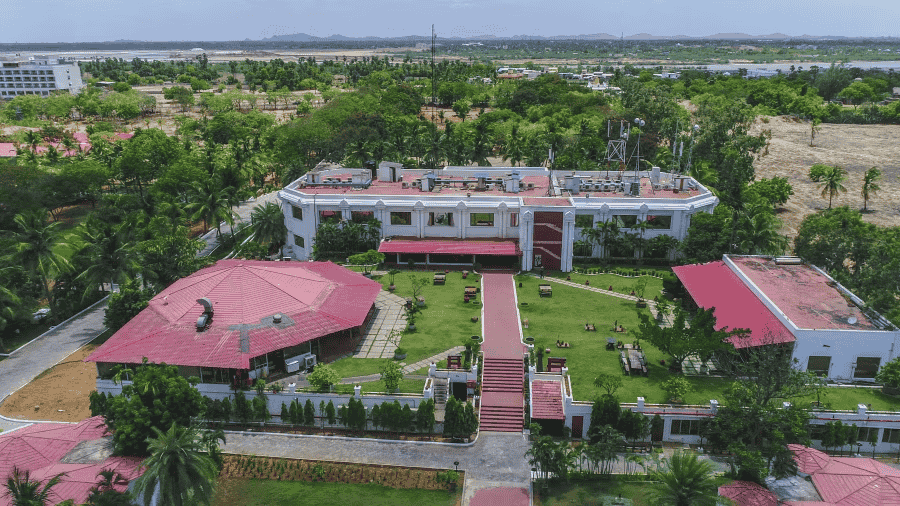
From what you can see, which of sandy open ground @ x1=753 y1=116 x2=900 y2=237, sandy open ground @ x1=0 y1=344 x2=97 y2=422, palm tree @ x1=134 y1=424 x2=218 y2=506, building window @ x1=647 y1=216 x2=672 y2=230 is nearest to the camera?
palm tree @ x1=134 y1=424 x2=218 y2=506

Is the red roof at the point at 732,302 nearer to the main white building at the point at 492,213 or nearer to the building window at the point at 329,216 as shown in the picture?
the main white building at the point at 492,213

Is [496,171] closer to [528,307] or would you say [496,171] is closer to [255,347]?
[528,307]

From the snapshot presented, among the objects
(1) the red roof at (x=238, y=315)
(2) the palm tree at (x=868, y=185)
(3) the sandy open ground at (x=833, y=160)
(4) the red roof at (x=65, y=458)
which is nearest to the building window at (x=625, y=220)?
(1) the red roof at (x=238, y=315)

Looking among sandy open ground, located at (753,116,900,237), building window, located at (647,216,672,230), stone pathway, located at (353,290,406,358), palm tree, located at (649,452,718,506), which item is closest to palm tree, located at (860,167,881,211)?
sandy open ground, located at (753,116,900,237)

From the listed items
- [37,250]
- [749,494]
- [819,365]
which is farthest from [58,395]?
[819,365]

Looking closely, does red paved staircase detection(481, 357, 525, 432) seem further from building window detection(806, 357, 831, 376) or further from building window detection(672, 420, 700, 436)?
building window detection(806, 357, 831, 376)

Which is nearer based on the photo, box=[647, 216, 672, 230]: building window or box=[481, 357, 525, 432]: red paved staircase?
box=[481, 357, 525, 432]: red paved staircase
